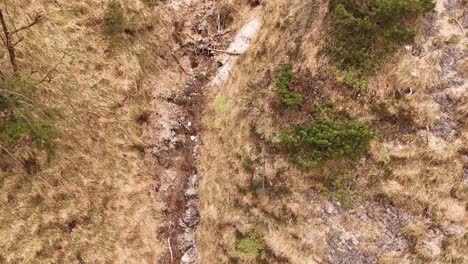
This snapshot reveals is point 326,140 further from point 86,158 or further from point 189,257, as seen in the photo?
point 86,158

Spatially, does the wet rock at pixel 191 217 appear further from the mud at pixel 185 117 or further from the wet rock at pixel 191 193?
the wet rock at pixel 191 193

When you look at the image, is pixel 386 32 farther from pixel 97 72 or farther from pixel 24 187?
pixel 24 187

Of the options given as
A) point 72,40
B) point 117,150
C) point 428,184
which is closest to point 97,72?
point 72,40

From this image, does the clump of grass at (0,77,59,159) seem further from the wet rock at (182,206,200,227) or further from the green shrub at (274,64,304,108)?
the green shrub at (274,64,304,108)

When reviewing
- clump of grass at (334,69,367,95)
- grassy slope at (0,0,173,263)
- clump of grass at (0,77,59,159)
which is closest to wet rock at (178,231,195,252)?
grassy slope at (0,0,173,263)

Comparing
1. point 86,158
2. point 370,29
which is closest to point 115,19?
point 86,158

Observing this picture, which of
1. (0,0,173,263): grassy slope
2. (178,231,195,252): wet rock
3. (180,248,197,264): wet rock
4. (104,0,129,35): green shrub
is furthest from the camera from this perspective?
(104,0,129,35): green shrub
